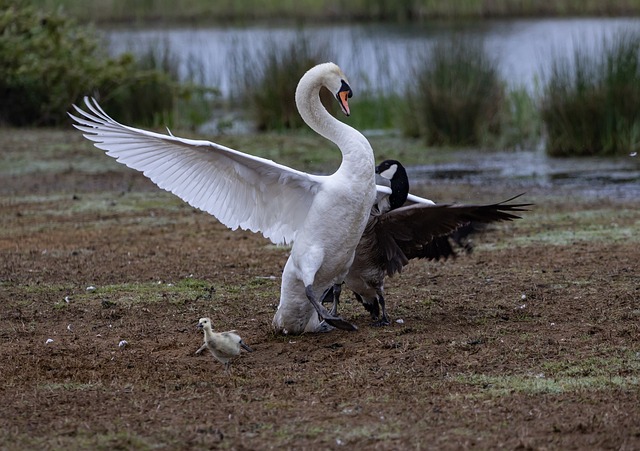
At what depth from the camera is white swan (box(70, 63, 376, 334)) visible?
22.4 feet

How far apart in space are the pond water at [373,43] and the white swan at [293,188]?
11.5m

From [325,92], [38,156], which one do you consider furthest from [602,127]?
[38,156]

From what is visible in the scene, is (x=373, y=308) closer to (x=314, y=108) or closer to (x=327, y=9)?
(x=314, y=108)

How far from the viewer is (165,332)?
23.7 feet

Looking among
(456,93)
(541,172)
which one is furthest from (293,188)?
(456,93)

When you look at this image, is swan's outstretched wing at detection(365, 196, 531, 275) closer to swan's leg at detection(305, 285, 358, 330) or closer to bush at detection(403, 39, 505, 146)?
swan's leg at detection(305, 285, 358, 330)

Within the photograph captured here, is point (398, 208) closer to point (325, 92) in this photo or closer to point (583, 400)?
point (583, 400)

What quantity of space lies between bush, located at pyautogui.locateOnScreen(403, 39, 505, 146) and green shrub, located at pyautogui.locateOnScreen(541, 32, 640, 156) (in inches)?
50.4

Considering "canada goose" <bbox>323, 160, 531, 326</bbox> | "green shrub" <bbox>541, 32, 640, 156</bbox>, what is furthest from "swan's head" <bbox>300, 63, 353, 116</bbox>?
"green shrub" <bbox>541, 32, 640, 156</bbox>

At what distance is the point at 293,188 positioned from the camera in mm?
7125

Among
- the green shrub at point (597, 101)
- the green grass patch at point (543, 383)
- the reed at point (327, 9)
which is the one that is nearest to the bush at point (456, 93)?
the green shrub at point (597, 101)

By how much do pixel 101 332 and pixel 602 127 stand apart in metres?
11.1

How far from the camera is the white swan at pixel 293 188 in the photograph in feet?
22.4

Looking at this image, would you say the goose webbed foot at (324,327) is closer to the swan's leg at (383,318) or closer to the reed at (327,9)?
the swan's leg at (383,318)
